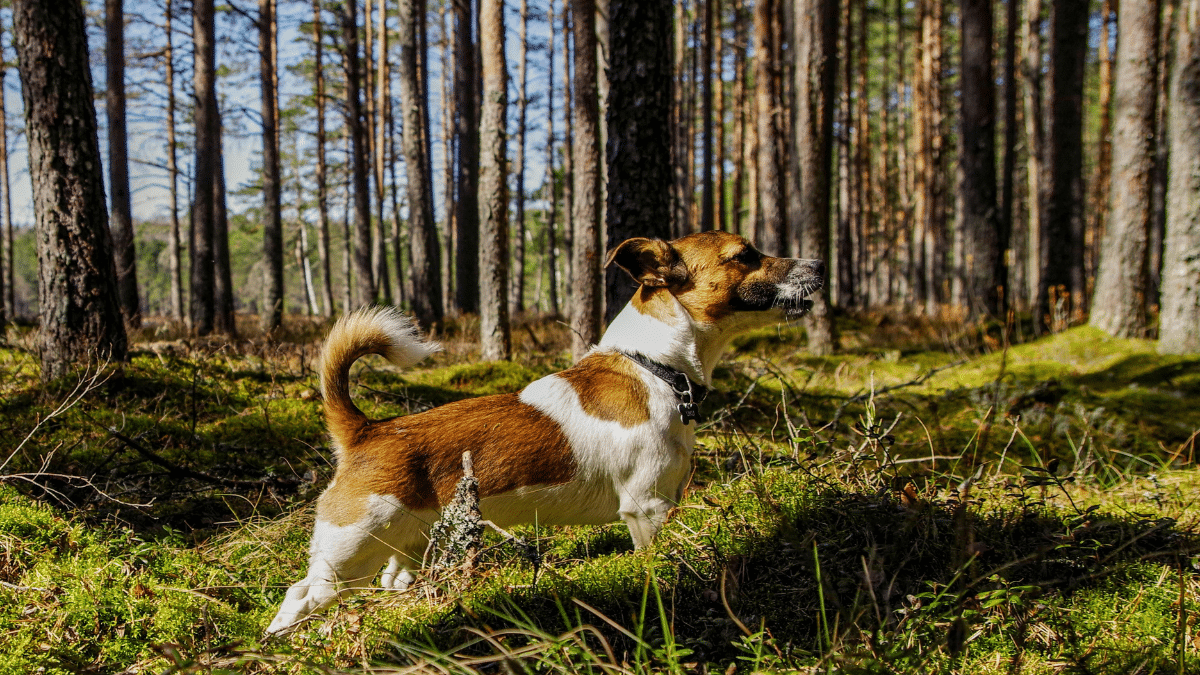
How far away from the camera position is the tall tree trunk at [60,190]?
4996mm

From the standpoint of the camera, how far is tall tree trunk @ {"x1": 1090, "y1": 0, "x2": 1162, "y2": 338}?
7.41 m

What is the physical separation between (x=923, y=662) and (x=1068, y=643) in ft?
2.24

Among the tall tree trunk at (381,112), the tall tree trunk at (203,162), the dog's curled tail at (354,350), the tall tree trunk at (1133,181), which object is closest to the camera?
the dog's curled tail at (354,350)

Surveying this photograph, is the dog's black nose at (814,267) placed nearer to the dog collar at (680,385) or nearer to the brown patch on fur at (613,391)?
the dog collar at (680,385)

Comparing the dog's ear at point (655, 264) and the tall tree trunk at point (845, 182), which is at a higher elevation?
the tall tree trunk at point (845, 182)

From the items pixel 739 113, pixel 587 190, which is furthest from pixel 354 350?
pixel 739 113

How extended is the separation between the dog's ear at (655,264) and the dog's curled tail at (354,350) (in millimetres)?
977

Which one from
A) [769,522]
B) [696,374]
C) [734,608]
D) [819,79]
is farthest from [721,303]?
[819,79]

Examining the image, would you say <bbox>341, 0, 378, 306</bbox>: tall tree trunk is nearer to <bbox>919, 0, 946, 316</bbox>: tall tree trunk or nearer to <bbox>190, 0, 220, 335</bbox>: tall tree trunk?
<bbox>190, 0, 220, 335</bbox>: tall tree trunk

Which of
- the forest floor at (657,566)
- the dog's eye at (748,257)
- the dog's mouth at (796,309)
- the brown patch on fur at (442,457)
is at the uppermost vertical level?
the dog's eye at (748,257)

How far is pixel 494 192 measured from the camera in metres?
7.70

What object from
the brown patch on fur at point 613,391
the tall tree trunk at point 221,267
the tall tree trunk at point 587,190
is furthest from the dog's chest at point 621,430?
the tall tree trunk at point 221,267

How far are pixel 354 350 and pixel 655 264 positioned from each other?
1405 mm

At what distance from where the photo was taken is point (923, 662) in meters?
1.78
